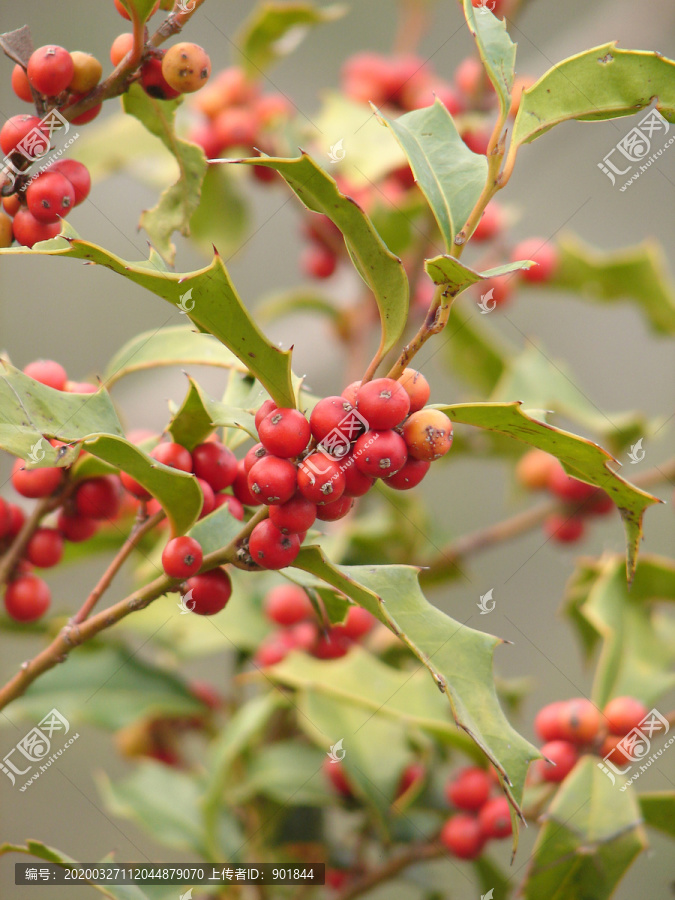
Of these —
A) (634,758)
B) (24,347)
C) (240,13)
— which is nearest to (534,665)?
(634,758)

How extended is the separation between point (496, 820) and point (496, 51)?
74 cm

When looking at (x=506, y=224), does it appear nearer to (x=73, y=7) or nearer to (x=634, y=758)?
(x=634, y=758)

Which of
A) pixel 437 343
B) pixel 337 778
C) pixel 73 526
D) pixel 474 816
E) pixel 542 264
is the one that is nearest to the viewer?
pixel 73 526

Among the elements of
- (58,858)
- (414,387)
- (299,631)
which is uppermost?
(414,387)

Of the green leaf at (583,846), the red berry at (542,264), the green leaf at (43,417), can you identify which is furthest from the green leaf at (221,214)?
the green leaf at (583,846)

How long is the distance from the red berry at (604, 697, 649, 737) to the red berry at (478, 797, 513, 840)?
143mm

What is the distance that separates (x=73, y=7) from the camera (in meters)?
2.02

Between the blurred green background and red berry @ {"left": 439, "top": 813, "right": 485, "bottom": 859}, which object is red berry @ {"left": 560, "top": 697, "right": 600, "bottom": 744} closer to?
red berry @ {"left": 439, "top": 813, "right": 485, "bottom": 859}

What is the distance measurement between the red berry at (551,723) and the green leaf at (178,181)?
582 mm

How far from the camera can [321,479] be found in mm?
489

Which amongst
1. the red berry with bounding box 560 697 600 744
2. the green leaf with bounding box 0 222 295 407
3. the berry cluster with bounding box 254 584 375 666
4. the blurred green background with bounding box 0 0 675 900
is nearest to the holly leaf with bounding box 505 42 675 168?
the green leaf with bounding box 0 222 295 407

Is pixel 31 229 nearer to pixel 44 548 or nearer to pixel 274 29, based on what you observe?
pixel 44 548

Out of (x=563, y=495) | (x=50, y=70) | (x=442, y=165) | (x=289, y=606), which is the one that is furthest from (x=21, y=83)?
(x=563, y=495)

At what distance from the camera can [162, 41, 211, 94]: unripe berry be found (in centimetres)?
57
